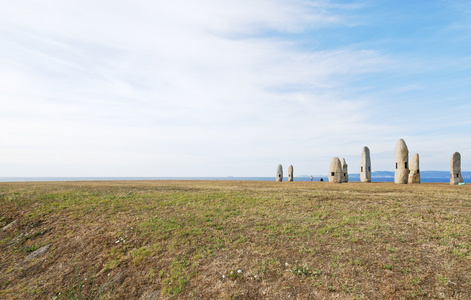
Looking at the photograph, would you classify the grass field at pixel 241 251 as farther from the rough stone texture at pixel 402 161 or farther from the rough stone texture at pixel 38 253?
the rough stone texture at pixel 402 161

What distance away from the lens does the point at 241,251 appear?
12609mm

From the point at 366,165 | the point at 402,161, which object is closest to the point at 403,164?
the point at 402,161

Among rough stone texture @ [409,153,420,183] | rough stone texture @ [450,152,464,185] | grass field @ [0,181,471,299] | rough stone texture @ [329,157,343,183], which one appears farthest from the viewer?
rough stone texture @ [329,157,343,183]

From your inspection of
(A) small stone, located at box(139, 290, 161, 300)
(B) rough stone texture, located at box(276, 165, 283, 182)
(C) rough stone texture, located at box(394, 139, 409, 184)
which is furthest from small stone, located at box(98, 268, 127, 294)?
(B) rough stone texture, located at box(276, 165, 283, 182)

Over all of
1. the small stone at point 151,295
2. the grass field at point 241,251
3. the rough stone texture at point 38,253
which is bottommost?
the small stone at point 151,295

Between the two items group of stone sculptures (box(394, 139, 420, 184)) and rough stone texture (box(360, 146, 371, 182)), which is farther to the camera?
rough stone texture (box(360, 146, 371, 182))

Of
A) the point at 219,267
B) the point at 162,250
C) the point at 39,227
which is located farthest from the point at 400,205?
the point at 39,227

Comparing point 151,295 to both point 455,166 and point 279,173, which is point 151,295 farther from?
point 279,173

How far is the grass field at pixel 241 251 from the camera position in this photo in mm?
9938

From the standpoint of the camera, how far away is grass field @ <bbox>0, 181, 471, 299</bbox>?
994cm

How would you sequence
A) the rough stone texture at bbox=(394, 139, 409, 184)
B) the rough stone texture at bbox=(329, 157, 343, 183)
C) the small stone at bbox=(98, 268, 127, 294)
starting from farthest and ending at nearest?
the rough stone texture at bbox=(329, 157, 343, 183), the rough stone texture at bbox=(394, 139, 409, 184), the small stone at bbox=(98, 268, 127, 294)

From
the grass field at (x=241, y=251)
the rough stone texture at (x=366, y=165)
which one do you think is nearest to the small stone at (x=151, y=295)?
the grass field at (x=241, y=251)

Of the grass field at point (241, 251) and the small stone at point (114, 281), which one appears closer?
the grass field at point (241, 251)

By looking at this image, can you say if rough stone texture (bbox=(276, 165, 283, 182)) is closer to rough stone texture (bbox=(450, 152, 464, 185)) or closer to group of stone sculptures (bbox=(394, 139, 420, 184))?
group of stone sculptures (bbox=(394, 139, 420, 184))
